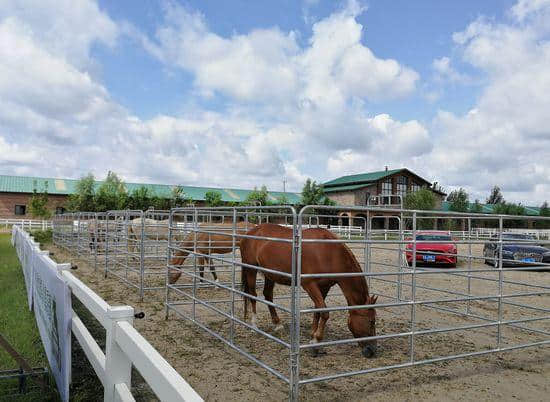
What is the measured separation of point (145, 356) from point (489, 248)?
14.9m

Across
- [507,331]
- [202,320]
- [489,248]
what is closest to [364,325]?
[202,320]

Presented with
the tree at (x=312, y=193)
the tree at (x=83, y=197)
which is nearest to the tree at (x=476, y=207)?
the tree at (x=312, y=193)

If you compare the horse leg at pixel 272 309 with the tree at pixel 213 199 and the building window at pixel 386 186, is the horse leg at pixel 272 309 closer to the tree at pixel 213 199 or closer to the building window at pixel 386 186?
the tree at pixel 213 199

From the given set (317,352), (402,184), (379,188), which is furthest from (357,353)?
(402,184)

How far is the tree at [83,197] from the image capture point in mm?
40281

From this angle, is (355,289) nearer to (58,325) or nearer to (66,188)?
(58,325)

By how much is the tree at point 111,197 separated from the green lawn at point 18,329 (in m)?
34.2

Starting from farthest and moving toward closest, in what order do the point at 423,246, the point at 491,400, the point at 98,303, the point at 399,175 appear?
the point at 399,175 → the point at 423,246 → the point at 491,400 → the point at 98,303

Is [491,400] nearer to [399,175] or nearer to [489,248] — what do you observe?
[489,248]

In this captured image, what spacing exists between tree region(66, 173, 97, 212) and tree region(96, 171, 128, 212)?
2.13 ft

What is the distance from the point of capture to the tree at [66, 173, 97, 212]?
4028 cm

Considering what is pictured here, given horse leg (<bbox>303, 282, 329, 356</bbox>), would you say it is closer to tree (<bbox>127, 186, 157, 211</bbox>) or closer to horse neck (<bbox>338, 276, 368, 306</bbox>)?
horse neck (<bbox>338, 276, 368, 306</bbox>)

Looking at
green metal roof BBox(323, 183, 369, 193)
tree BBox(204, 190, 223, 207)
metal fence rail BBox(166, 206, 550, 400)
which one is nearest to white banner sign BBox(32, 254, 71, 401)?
metal fence rail BBox(166, 206, 550, 400)

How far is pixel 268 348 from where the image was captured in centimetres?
506
